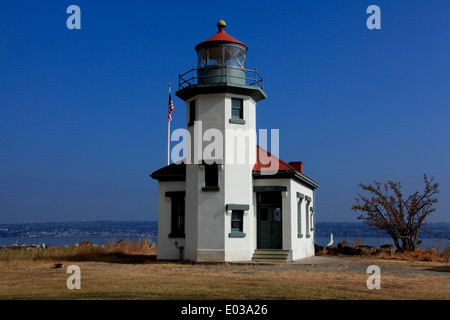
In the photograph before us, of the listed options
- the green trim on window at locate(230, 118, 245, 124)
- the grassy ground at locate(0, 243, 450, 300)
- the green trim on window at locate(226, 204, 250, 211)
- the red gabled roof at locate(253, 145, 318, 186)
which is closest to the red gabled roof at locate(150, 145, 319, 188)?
the red gabled roof at locate(253, 145, 318, 186)

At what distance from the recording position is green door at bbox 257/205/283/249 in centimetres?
2508

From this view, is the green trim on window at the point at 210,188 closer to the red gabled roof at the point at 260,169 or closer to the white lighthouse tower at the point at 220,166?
the white lighthouse tower at the point at 220,166

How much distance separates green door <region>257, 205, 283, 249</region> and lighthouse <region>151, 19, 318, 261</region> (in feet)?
0.15

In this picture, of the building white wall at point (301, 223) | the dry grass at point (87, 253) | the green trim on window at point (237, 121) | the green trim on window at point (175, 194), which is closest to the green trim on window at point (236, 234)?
the building white wall at point (301, 223)

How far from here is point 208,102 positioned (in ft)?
80.0

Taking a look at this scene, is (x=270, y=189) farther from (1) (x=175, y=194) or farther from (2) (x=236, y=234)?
(1) (x=175, y=194)

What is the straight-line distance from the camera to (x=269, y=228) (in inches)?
994

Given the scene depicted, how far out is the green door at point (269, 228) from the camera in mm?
25078

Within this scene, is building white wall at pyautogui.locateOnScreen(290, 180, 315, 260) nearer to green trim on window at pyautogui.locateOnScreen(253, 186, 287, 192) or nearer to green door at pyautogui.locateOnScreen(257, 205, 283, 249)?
green trim on window at pyautogui.locateOnScreen(253, 186, 287, 192)

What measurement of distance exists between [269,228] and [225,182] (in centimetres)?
331

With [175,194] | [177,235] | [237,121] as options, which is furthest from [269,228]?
[237,121]
